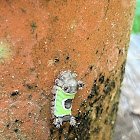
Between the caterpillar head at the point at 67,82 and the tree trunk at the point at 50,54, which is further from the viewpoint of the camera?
the caterpillar head at the point at 67,82

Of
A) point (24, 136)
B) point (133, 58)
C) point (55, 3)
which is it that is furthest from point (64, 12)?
point (133, 58)

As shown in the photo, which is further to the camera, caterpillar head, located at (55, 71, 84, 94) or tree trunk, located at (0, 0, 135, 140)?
caterpillar head, located at (55, 71, 84, 94)

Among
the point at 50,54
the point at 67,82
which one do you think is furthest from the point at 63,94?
the point at 50,54

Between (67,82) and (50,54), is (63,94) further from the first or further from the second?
(50,54)

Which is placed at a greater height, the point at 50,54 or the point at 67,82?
the point at 50,54
